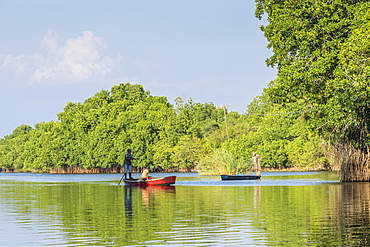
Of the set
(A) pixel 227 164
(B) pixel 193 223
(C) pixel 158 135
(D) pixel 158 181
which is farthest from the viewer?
(C) pixel 158 135

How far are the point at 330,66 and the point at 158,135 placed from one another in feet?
240

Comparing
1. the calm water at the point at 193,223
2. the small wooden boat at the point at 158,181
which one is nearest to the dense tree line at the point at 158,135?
the small wooden boat at the point at 158,181

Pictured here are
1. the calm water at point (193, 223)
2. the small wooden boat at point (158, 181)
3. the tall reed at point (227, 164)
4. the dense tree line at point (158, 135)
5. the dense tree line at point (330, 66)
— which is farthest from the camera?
the dense tree line at point (158, 135)

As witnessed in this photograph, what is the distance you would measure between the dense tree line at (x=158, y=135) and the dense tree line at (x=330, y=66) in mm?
40707

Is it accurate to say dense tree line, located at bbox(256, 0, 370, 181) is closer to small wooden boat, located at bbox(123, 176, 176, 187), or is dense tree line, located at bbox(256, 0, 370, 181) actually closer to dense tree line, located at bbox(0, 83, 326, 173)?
small wooden boat, located at bbox(123, 176, 176, 187)

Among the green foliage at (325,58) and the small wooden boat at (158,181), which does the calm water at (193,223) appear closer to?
the green foliage at (325,58)

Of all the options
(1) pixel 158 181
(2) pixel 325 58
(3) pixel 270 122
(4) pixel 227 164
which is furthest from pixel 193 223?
(3) pixel 270 122

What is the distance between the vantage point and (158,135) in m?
102

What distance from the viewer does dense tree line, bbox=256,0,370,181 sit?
27312 millimetres

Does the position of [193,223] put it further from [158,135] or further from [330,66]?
[158,135]

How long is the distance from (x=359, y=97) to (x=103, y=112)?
87.9m

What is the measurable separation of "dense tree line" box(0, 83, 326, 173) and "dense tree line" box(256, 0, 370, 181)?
4071cm

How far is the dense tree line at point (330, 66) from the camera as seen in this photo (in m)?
27.3

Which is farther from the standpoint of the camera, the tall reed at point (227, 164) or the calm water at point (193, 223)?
the tall reed at point (227, 164)
